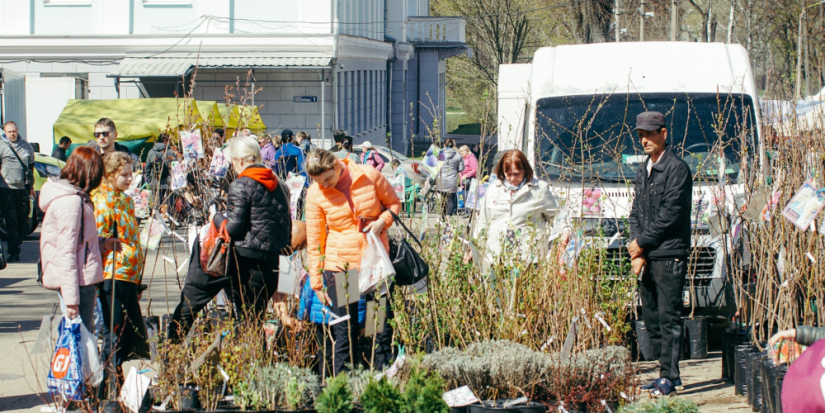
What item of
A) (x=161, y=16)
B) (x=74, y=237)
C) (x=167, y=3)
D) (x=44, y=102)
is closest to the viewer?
(x=74, y=237)

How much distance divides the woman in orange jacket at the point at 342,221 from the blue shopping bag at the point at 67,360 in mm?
1409

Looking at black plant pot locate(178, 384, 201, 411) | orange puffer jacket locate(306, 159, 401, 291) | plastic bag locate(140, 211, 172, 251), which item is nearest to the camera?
black plant pot locate(178, 384, 201, 411)

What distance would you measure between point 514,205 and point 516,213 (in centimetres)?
6

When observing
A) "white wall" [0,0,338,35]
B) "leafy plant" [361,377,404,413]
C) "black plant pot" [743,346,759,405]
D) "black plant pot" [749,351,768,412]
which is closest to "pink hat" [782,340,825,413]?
"leafy plant" [361,377,404,413]

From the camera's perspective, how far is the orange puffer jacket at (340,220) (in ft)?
19.3

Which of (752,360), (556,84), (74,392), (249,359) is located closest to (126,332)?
(74,392)

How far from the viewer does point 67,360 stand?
210 inches

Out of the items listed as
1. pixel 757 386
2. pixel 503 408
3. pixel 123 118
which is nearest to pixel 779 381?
pixel 757 386

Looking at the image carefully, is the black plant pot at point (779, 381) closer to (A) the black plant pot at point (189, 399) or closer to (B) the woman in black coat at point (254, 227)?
(B) the woman in black coat at point (254, 227)

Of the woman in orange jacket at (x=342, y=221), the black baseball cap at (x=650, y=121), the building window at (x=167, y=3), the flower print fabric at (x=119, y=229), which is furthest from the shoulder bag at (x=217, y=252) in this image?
the building window at (x=167, y=3)

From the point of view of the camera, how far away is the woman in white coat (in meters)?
6.48

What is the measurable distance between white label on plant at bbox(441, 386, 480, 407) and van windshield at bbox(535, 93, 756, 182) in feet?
11.6

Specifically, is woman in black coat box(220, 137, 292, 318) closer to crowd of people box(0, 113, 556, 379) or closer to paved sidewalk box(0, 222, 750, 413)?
crowd of people box(0, 113, 556, 379)

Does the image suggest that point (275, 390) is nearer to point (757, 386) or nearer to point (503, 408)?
point (503, 408)
